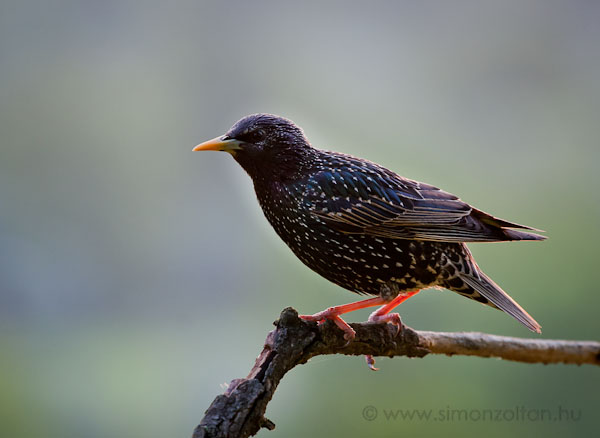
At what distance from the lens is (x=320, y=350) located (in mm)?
2748

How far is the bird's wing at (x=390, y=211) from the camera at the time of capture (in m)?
3.32

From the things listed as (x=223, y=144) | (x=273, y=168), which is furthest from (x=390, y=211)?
(x=223, y=144)

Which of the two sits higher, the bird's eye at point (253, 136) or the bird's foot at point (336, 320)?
the bird's eye at point (253, 136)

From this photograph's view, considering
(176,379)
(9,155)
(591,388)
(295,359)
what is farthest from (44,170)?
(591,388)

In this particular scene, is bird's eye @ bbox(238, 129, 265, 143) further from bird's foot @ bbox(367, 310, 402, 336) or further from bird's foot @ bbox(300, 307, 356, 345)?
bird's foot @ bbox(367, 310, 402, 336)

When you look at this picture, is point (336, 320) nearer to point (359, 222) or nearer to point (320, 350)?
point (320, 350)

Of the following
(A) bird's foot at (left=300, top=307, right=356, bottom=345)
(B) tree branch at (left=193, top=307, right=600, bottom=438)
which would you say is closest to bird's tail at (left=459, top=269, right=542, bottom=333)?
(B) tree branch at (left=193, top=307, right=600, bottom=438)

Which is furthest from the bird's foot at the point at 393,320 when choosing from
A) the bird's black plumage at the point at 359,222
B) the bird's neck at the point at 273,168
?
the bird's neck at the point at 273,168

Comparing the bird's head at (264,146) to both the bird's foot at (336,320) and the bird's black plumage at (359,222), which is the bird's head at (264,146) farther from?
the bird's foot at (336,320)

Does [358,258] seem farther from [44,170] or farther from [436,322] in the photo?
[44,170]

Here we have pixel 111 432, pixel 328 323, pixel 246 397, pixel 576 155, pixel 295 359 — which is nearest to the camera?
pixel 246 397

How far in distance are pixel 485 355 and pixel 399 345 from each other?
0.51 m

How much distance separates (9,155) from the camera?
19.2 ft

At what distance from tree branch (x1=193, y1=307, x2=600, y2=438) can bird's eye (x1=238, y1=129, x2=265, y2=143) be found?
111 centimetres
